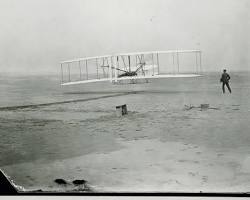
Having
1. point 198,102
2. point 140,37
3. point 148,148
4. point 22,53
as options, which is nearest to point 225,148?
point 198,102

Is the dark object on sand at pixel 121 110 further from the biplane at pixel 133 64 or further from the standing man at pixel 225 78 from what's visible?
the standing man at pixel 225 78

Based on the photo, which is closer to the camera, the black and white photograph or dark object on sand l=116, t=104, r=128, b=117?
the black and white photograph

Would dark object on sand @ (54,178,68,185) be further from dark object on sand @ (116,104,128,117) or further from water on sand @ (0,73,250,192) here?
dark object on sand @ (116,104,128,117)

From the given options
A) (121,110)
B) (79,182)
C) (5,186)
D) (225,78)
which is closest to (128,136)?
(121,110)

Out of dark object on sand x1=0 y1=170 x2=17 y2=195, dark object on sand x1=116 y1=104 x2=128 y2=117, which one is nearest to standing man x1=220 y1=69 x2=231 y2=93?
dark object on sand x1=116 y1=104 x2=128 y2=117

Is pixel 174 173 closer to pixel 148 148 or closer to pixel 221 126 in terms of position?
pixel 148 148

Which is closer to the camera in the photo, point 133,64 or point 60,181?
point 60,181

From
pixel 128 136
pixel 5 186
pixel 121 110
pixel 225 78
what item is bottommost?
pixel 5 186

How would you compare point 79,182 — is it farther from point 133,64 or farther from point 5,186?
point 133,64
